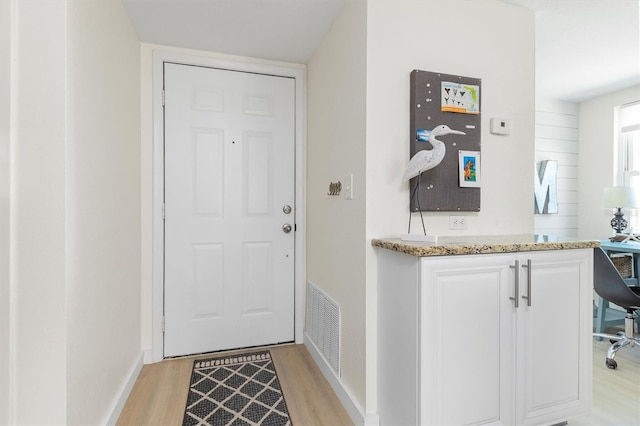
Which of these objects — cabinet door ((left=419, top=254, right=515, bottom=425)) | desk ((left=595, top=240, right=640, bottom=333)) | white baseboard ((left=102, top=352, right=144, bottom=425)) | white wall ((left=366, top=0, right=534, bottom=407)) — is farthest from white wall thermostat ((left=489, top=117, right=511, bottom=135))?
white baseboard ((left=102, top=352, right=144, bottom=425))

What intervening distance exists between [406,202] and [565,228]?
3.03 meters

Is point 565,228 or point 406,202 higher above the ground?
point 406,202

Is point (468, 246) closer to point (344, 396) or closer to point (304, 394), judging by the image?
point (344, 396)

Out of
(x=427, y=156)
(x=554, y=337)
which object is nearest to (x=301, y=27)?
(x=427, y=156)

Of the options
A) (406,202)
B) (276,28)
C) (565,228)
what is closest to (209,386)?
(406,202)

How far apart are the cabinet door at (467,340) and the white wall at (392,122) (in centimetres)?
36

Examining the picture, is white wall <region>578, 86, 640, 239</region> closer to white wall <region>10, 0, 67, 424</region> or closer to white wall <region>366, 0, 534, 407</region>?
white wall <region>366, 0, 534, 407</region>

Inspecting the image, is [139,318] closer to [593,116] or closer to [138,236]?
[138,236]

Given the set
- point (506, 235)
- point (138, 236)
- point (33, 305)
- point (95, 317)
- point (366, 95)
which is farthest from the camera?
point (138, 236)

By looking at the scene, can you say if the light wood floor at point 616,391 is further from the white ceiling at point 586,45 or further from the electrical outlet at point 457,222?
the white ceiling at point 586,45

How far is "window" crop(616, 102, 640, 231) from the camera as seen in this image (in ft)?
10.6

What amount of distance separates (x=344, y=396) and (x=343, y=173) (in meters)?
1.23

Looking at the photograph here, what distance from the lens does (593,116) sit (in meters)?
3.52

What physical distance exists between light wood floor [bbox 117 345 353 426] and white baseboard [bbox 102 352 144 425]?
Result: 33 millimetres
